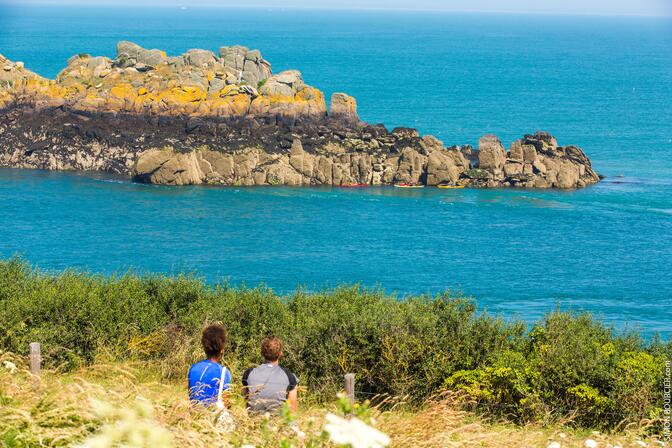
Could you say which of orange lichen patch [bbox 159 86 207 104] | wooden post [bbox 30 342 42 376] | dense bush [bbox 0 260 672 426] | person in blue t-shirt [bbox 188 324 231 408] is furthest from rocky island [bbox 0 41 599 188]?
person in blue t-shirt [bbox 188 324 231 408]

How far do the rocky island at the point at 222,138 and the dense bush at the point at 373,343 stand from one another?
182 ft

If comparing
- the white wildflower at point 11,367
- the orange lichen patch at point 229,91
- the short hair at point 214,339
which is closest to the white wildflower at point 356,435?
the short hair at point 214,339

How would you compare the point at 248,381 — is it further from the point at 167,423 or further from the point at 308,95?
the point at 308,95

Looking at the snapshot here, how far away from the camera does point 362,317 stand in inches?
702

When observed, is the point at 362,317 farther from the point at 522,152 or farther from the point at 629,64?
the point at 629,64

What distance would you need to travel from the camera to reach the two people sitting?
32.1 ft

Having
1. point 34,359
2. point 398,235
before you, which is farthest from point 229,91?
point 34,359

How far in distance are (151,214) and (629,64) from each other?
15123cm

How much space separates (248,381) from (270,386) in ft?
0.80

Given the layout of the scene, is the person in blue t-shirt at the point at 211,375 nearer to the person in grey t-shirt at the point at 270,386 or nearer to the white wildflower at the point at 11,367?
the person in grey t-shirt at the point at 270,386

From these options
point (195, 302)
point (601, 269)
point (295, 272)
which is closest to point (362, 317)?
point (195, 302)

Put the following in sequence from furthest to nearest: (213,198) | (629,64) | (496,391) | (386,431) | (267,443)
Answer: (629,64) < (213,198) < (496,391) < (386,431) < (267,443)

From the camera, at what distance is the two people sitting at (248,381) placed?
32.1 ft

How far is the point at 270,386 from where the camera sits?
998cm
